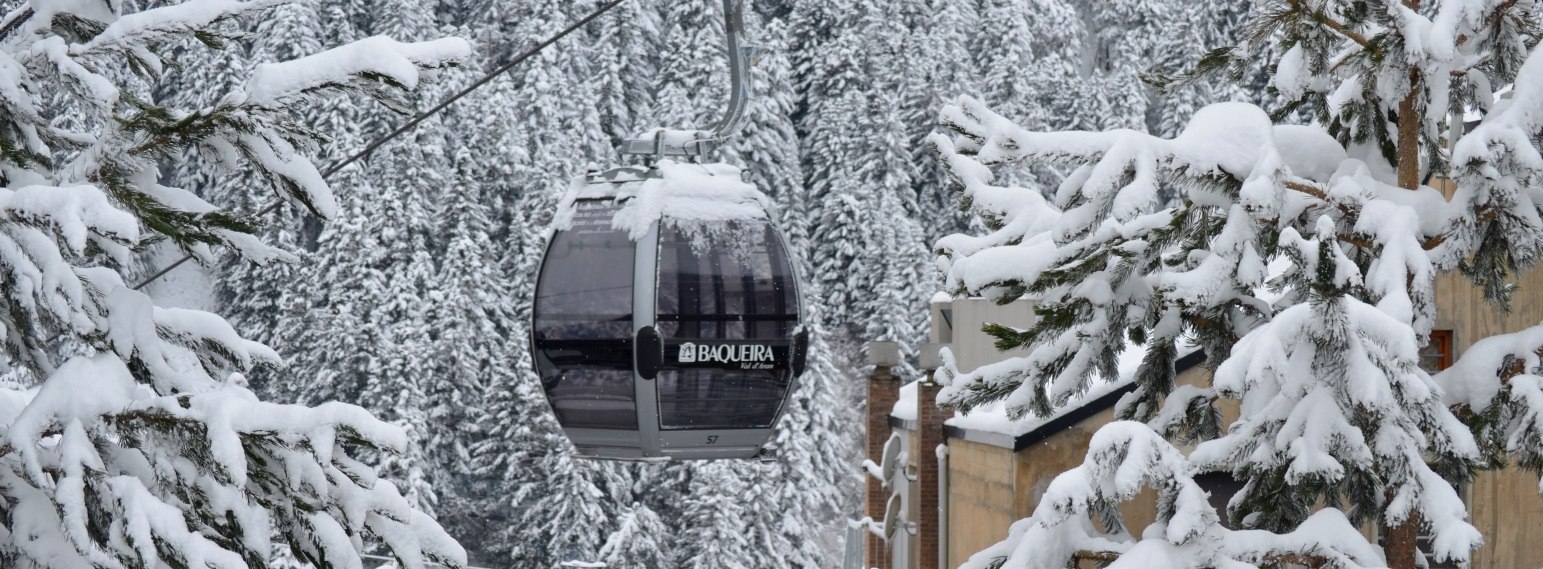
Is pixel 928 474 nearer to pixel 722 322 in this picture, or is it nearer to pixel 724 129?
pixel 722 322

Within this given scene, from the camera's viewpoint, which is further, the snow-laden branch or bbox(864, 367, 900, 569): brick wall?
bbox(864, 367, 900, 569): brick wall

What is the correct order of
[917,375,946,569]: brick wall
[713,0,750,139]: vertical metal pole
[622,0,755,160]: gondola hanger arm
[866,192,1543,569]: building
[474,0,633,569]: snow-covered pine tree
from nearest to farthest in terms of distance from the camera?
[713,0,750,139]: vertical metal pole < [622,0,755,160]: gondola hanger arm < [866,192,1543,569]: building < [917,375,946,569]: brick wall < [474,0,633,569]: snow-covered pine tree

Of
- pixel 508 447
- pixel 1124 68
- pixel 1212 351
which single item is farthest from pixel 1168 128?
pixel 1212 351

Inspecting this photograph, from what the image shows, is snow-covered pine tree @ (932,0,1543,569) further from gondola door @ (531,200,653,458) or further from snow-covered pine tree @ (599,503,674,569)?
snow-covered pine tree @ (599,503,674,569)

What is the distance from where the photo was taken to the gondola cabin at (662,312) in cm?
914

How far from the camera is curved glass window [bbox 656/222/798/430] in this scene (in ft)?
30.1

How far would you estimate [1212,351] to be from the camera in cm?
585

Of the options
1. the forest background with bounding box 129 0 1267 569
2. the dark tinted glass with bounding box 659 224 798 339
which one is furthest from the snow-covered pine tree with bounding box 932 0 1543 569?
the forest background with bounding box 129 0 1267 569

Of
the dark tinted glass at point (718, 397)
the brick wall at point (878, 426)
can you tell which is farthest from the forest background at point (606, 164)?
the dark tinted glass at point (718, 397)

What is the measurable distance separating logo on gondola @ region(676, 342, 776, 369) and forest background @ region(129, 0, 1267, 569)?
1641 inches

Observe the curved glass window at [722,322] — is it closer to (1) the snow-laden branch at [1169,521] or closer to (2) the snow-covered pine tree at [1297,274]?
(2) the snow-covered pine tree at [1297,274]

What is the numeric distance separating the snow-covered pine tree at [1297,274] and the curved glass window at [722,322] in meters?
3.36

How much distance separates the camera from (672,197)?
9258mm

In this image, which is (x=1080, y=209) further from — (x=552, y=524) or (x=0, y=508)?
(x=552, y=524)
